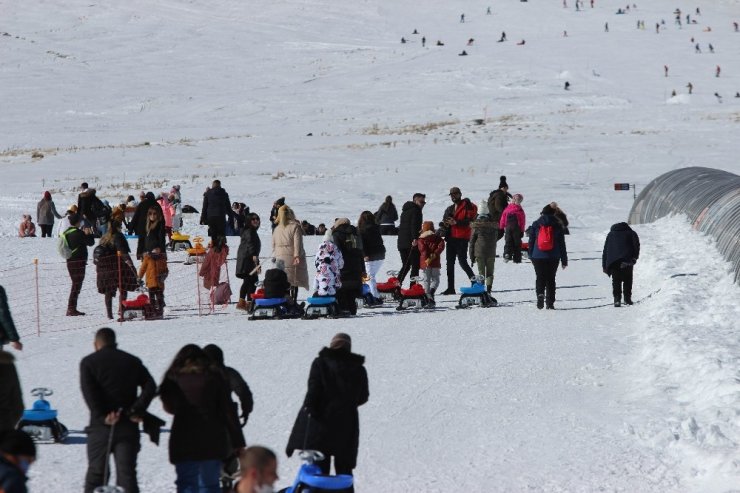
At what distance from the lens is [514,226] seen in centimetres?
2166

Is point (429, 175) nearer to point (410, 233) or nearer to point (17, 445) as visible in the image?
point (410, 233)

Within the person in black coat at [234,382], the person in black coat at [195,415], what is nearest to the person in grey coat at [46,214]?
the person in black coat at [234,382]

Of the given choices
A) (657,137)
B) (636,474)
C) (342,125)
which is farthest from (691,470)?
(342,125)

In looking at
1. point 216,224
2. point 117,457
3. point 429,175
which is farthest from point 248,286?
point 429,175

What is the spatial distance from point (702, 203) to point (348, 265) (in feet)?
37.8

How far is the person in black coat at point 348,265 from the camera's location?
51.2ft

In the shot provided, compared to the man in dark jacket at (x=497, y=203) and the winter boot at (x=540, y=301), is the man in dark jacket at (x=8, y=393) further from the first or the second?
the man in dark jacket at (x=497, y=203)

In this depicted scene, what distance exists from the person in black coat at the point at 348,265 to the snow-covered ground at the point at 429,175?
674 mm

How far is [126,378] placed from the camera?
6.90m

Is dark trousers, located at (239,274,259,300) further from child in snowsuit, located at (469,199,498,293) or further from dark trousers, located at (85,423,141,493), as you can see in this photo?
dark trousers, located at (85,423,141,493)

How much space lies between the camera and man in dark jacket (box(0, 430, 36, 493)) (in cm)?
508

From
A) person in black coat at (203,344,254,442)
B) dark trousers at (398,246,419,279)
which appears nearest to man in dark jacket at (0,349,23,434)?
person in black coat at (203,344,254,442)

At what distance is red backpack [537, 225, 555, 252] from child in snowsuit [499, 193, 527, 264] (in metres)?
5.36

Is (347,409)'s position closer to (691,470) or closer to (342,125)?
(691,470)
